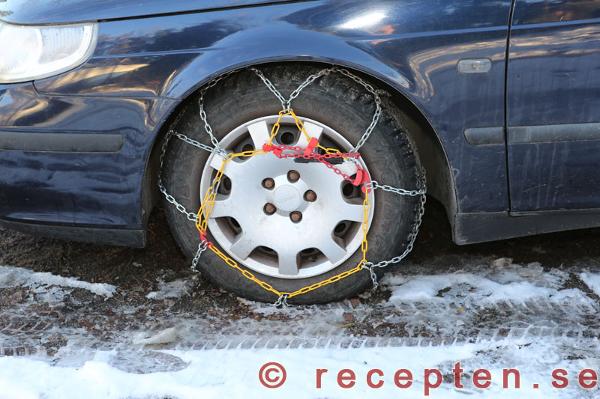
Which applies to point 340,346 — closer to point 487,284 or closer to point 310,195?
point 310,195

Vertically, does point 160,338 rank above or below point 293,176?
below

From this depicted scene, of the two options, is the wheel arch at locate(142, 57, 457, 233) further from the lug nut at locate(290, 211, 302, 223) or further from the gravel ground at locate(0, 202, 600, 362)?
the lug nut at locate(290, 211, 302, 223)

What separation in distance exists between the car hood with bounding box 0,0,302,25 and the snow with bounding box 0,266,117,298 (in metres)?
1.03

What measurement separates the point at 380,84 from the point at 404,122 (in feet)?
0.81

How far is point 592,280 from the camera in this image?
309 cm

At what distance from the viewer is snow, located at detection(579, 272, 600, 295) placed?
3038 mm

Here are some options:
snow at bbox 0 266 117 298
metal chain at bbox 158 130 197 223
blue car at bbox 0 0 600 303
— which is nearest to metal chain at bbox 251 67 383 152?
blue car at bbox 0 0 600 303

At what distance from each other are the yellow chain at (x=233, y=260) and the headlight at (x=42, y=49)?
2.01 feet

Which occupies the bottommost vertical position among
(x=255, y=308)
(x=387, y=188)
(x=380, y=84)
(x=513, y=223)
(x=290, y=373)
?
(x=290, y=373)

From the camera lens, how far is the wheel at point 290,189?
274 cm

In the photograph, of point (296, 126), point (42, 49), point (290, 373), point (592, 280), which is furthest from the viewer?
point (592, 280)

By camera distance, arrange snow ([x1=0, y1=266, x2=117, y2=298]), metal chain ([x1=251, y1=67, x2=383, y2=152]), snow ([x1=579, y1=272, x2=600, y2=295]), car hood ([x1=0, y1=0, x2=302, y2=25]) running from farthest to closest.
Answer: snow ([x1=0, y1=266, x2=117, y2=298])
snow ([x1=579, y1=272, x2=600, y2=295])
metal chain ([x1=251, y1=67, x2=383, y2=152])
car hood ([x1=0, y1=0, x2=302, y2=25])

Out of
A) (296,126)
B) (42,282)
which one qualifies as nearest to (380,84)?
(296,126)

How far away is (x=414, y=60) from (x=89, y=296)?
152 centimetres
